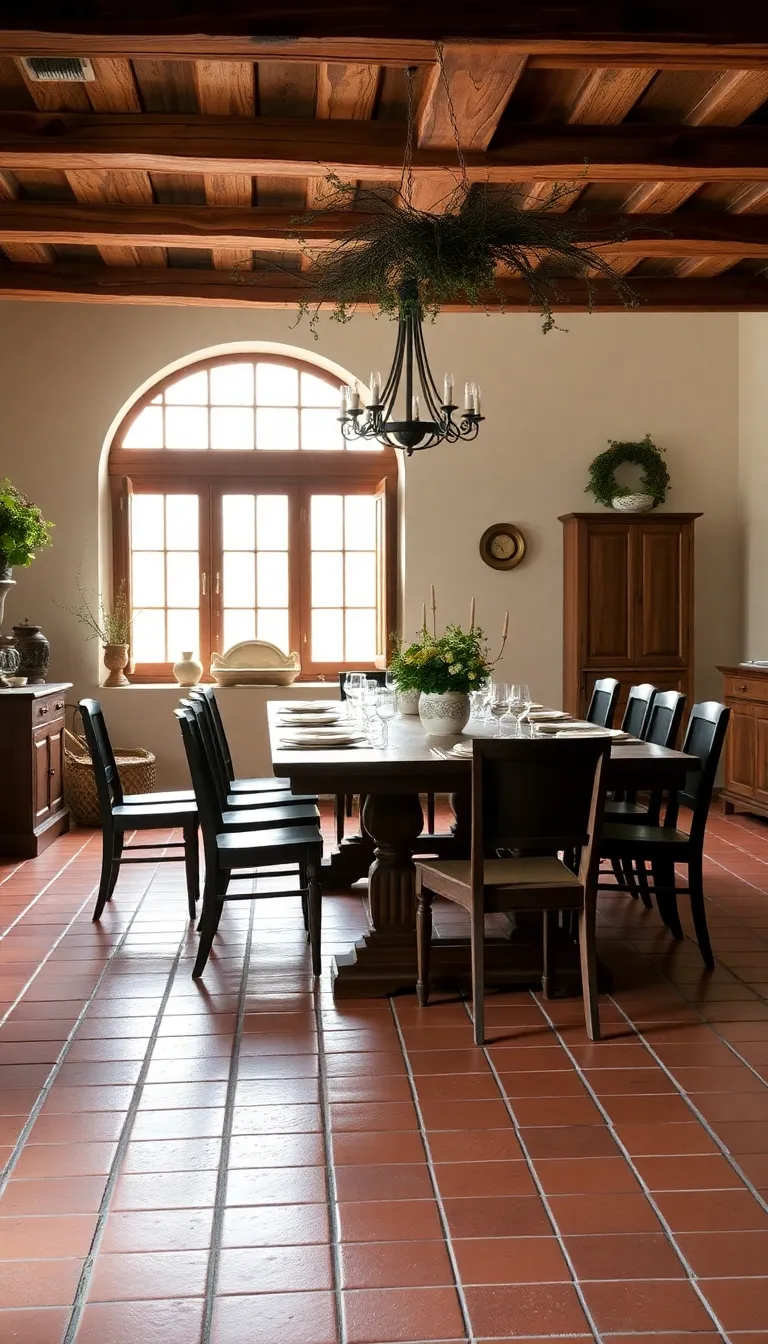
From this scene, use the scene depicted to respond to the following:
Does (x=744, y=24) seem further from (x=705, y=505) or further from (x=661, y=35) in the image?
(x=705, y=505)

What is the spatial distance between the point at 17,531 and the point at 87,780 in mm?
1563

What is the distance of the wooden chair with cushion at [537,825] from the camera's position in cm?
354

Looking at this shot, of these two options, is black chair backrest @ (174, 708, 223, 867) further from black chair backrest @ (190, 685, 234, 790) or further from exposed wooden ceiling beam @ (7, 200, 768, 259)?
exposed wooden ceiling beam @ (7, 200, 768, 259)

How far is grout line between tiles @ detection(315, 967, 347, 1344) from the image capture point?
7.20 feet

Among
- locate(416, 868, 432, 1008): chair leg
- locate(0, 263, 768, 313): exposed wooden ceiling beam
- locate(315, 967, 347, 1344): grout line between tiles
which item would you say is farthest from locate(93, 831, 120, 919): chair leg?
locate(0, 263, 768, 313): exposed wooden ceiling beam

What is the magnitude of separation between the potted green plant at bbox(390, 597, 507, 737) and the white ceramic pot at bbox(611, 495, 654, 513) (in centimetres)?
364

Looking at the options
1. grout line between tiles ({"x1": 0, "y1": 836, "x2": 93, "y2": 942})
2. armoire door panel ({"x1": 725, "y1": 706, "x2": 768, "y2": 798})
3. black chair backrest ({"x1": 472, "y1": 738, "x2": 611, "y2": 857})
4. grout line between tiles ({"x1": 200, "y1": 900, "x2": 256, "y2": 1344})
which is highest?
black chair backrest ({"x1": 472, "y1": 738, "x2": 611, "y2": 857})

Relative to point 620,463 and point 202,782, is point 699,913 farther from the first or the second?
point 620,463

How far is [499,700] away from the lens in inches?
192

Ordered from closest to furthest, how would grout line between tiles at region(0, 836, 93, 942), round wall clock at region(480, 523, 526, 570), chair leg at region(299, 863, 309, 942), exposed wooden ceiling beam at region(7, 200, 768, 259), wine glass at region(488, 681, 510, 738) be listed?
chair leg at region(299, 863, 309, 942) → wine glass at region(488, 681, 510, 738) → grout line between tiles at region(0, 836, 93, 942) → exposed wooden ceiling beam at region(7, 200, 768, 259) → round wall clock at region(480, 523, 526, 570)

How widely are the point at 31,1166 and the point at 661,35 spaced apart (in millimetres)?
3456

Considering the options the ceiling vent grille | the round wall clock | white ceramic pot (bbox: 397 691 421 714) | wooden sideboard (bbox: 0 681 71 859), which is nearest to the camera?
the ceiling vent grille

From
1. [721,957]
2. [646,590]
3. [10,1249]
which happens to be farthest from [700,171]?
[10,1249]

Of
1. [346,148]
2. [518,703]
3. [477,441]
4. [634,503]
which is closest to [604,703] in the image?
[518,703]
